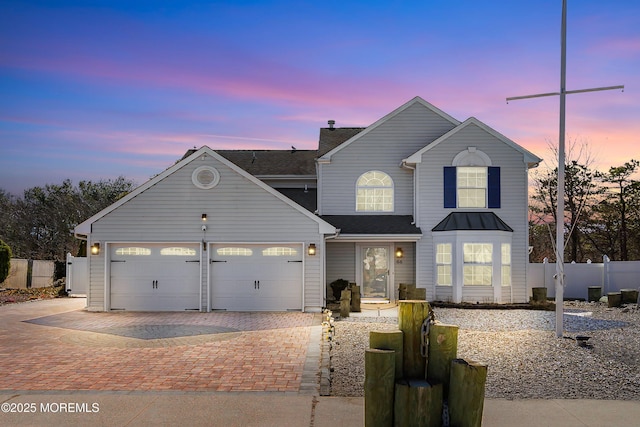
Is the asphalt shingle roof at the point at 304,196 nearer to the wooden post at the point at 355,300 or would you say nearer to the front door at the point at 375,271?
the front door at the point at 375,271

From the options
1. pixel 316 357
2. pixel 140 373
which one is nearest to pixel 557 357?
pixel 316 357

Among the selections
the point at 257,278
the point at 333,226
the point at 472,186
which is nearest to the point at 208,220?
the point at 257,278

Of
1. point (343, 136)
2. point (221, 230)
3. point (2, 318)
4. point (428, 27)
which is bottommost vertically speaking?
point (2, 318)

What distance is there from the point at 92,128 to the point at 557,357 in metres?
20.7

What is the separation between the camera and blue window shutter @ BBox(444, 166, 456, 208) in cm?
1961

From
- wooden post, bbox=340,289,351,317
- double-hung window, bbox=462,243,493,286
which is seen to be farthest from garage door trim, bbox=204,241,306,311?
double-hung window, bbox=462,243,493,286

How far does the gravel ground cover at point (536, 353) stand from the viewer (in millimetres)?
8023

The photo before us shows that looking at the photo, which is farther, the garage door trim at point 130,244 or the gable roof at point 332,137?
the gable roof at point 332,137

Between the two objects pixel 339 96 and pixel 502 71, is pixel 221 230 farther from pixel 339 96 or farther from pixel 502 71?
pixel 502 71

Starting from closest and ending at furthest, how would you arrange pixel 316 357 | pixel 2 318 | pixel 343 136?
pixel 316 357 < pixel 2 318 < pixel 343 136

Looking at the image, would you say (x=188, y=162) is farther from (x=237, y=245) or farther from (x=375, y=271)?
(x=375, y=271)

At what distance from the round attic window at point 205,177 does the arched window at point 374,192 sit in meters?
5.98

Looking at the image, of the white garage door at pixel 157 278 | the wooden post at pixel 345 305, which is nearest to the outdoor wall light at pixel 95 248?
the white garage door at pixel 157 278

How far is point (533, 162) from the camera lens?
19.6 m
